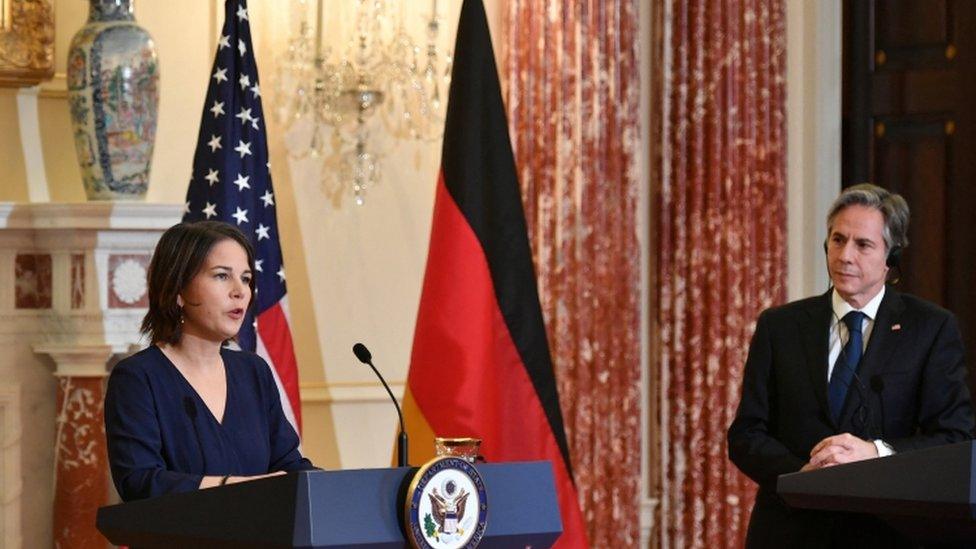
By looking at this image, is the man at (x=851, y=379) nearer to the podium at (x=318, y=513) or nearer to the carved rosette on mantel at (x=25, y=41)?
the podium at (x=318, y=513)

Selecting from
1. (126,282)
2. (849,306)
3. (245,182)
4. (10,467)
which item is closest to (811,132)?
(245,182)

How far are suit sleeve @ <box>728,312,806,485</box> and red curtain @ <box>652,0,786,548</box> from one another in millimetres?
2103

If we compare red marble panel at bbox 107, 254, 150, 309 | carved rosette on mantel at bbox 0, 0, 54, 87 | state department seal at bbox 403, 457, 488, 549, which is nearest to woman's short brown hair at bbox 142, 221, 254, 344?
state department seal at bbox 403, 457, 488, 549

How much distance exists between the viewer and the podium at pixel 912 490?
2850mm

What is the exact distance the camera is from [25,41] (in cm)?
522

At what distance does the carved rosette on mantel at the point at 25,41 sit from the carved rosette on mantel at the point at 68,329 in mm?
475

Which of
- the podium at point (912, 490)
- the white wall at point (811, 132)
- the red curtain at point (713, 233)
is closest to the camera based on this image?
the podium at point (912, 490)

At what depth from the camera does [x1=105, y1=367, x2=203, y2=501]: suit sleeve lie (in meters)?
3.08

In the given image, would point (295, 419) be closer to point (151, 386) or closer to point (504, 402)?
point (504, 402)

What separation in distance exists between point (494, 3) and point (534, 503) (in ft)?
11.5

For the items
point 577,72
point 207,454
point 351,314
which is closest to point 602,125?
point 577,72

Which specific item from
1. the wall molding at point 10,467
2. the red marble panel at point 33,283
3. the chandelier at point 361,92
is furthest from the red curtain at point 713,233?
the wall molding at point 10,467

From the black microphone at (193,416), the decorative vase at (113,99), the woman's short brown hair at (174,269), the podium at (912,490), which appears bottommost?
the podium at (912,490)

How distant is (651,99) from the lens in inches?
240
